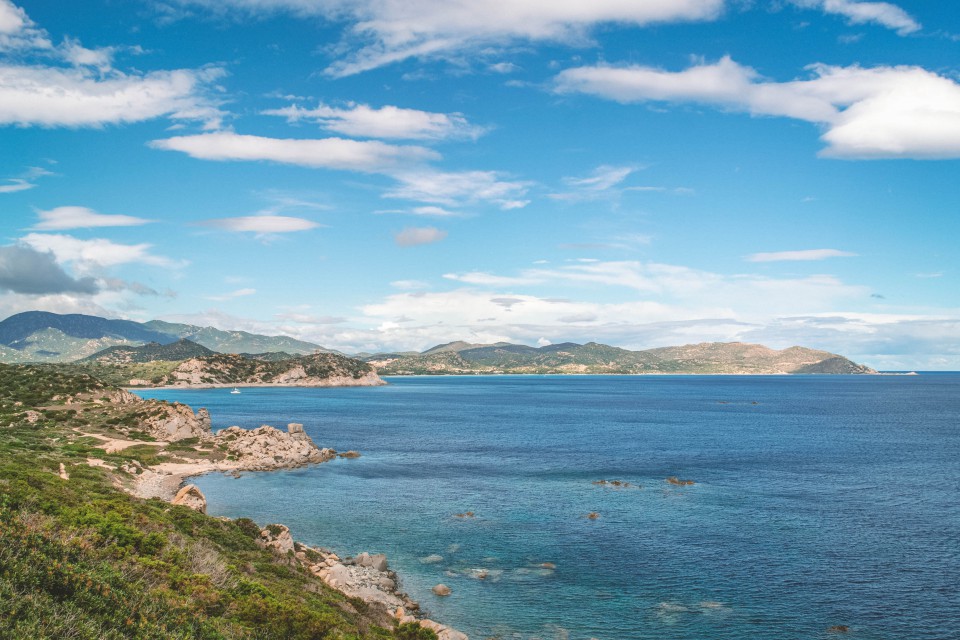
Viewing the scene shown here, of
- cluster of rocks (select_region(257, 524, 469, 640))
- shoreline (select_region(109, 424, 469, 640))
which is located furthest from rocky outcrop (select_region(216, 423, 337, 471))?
cluster of rocks (select_region(257, 524, 469, 640))

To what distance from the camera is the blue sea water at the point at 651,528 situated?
1549 inches

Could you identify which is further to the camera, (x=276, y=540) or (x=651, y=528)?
(x=651, y=528)

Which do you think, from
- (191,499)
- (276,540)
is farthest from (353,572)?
(191,499)

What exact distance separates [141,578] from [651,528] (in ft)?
154

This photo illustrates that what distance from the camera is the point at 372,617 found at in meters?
35.7

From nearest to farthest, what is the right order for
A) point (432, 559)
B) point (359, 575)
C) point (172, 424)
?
point (359, 575) < point (432, 559) < point (172, 424)

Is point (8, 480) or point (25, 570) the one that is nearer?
point (25, 570)

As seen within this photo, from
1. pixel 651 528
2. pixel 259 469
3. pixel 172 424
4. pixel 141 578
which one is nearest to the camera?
pixel 141 578

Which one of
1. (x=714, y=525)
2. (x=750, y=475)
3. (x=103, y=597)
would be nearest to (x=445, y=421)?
(x=750, y=475)

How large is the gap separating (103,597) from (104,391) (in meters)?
133

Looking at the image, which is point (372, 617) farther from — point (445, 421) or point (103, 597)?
point (445, 421)

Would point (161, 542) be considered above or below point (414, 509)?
above

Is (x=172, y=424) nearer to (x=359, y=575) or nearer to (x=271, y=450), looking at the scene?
(x=271, y=450)

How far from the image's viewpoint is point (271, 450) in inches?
3853
